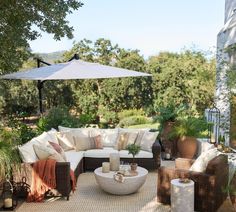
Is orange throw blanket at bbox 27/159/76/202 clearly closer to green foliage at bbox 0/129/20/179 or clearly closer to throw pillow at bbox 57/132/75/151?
green foliage at bbox 0/129/20/179

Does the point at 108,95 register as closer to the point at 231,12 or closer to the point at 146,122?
the point at 146,122

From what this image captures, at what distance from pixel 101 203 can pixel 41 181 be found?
100 centimetres

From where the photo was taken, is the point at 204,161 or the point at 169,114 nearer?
the point at 204,161

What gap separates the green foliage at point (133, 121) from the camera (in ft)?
46.8

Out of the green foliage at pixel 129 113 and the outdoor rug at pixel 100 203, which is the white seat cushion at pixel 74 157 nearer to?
the outdoor rug at pixel 100 203

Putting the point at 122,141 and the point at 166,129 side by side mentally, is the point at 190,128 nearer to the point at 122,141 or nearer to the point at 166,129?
the point at 166,129

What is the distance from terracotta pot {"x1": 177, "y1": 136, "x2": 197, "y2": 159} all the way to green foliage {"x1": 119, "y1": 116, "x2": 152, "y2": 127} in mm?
6528

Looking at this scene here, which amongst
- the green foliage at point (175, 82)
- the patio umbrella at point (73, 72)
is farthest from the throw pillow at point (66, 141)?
the green foliage at point (175, 82)

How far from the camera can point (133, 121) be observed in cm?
1470

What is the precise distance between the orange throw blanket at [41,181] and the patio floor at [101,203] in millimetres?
132

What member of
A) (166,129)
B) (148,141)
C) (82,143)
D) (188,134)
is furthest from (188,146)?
(82,143)

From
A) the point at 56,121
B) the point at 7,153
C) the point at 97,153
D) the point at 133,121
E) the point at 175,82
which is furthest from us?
the point at 175,82

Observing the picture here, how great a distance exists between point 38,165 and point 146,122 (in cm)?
1056

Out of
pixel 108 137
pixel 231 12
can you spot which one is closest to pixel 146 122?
pixel 231 12
